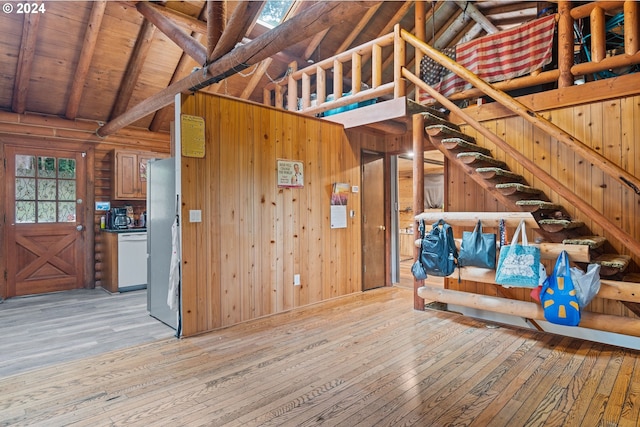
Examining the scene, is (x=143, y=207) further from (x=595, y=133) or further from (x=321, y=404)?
(x=595, y=133)

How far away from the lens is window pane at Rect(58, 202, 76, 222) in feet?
19.0

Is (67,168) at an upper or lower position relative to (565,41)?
lower

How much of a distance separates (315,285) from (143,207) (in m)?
3.82

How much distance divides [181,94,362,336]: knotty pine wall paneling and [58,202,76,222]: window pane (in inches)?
141

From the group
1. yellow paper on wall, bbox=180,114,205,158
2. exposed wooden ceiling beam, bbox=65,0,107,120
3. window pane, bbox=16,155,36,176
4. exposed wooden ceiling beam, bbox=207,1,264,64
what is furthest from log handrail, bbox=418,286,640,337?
window pane, bbox=16,155,36,176

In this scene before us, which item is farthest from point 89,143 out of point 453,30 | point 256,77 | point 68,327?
point 453,30

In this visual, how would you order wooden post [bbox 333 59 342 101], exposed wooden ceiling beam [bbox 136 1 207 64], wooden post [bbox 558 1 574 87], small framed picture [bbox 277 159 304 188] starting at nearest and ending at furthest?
wooden post [bbox 558 1 574 87] → exposed wooden ceiling beam [bbox 136 1 207 64] → small framed picture [bbox 277 159 304 188] → wooden post [bbox 333 59 342 101]

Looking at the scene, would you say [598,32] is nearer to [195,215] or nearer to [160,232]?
[195,215]

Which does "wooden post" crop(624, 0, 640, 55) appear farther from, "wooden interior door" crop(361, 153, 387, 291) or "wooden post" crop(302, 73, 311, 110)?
"wooden post" crop(302, 73, 311, 110)

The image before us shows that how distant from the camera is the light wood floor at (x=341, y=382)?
2.18 m

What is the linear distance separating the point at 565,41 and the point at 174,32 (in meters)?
4.39

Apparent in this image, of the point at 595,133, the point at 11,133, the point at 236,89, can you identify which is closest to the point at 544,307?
the point at 595,133

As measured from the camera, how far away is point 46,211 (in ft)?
18.6

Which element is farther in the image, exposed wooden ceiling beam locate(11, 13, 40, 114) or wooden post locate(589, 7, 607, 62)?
exposed wooden ceiling beam locate(11, 13, 40, 114)
